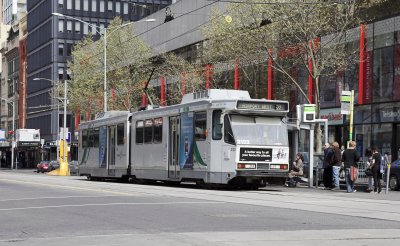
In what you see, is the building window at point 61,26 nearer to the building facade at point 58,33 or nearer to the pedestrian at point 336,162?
the building facade at point 58,33

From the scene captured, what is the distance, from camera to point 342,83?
3844cm

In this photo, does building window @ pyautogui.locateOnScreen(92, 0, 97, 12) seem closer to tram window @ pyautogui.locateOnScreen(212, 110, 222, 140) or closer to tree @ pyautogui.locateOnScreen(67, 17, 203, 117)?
tree @ pyautogui.locateOnScreen(67, 17, 203, 117)

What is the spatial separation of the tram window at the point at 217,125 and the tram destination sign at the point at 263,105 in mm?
794

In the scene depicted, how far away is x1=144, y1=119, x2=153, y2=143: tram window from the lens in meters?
27.0

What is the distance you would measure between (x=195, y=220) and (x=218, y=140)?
9808 mm

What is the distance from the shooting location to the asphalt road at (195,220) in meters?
10.1

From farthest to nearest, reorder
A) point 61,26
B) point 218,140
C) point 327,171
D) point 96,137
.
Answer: point 61,26, point 96,137, point 327,171, point 218,140

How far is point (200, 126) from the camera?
76.2 feet

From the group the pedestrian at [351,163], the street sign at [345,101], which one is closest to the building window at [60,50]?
the street sign at [345,101]

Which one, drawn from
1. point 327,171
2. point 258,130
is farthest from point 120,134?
point 327,171

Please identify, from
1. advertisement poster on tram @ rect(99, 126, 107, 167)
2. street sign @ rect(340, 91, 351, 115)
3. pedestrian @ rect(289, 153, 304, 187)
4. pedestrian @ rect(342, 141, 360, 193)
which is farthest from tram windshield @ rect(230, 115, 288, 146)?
advertisement poster on tram @ rect(99, 126, 107, 167)

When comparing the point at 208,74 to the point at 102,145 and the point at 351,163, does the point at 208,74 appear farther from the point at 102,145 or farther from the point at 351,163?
the point at 351,163

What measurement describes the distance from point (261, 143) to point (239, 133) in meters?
0.86

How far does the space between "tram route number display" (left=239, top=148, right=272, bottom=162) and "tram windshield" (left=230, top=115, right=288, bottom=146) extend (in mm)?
241
